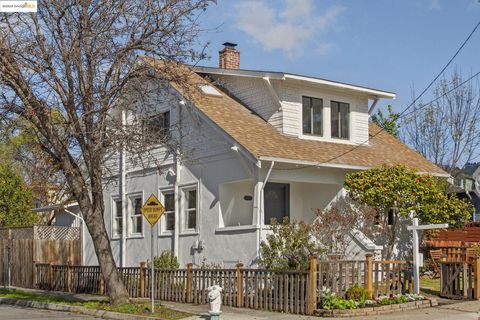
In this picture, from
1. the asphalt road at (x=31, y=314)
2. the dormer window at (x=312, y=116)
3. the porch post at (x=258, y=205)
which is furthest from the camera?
the dormer window at (x=312, y=116)

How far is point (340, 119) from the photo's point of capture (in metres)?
23.3

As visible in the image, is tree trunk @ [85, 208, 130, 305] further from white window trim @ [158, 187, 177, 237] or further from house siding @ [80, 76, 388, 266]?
white window trim @ [158, 187, 177, 237]

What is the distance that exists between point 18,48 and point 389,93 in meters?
13.1

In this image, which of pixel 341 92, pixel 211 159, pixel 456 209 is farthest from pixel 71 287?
pixel 456 209

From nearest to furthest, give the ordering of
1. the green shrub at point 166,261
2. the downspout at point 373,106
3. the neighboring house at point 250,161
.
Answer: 1. the neighboring house at point 250,161
2. the green shrub at point 166,261
3. the downspout at point 373,106

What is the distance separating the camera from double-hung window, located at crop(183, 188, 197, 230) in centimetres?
2225

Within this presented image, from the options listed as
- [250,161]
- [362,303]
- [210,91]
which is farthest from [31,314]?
[210,91]

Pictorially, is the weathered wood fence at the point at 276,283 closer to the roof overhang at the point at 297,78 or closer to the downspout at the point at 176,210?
the downspout at the point at 176,210

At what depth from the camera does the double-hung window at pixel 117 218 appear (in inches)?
1027

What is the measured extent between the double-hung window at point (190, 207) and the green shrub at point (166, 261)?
1.06 m

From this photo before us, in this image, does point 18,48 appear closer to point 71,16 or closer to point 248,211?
point 71,16

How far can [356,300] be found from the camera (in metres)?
15.4

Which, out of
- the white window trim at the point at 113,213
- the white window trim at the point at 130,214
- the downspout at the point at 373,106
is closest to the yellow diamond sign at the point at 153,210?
the white window trim at the point at 130,214

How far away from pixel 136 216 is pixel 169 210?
7.83ft
